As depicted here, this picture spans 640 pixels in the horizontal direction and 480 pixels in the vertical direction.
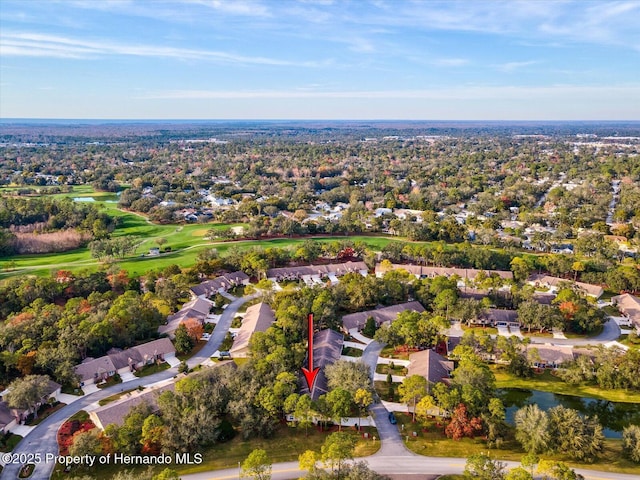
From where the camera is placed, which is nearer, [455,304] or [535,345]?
[535,345]

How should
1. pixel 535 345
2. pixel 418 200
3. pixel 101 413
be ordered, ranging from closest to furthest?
pixel 101 413, pixel 535 345, pixel 418 200

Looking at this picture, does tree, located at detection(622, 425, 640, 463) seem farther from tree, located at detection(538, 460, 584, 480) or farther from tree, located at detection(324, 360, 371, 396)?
tree, located at detection(324, 360, 371, 396)

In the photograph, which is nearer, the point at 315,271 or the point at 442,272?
the point at 442,272

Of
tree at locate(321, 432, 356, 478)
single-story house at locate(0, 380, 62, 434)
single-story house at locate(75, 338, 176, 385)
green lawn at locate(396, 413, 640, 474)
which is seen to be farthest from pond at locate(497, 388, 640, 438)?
single-story house at locate(0, 380, 62, 434)

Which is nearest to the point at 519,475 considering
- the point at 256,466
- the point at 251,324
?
the point at 256,466

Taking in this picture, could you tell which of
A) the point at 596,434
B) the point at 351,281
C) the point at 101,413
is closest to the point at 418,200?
the point at 351,281

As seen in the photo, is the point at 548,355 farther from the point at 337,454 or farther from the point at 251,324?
the point at 251,324

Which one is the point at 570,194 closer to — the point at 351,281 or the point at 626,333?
the point at 626,333
